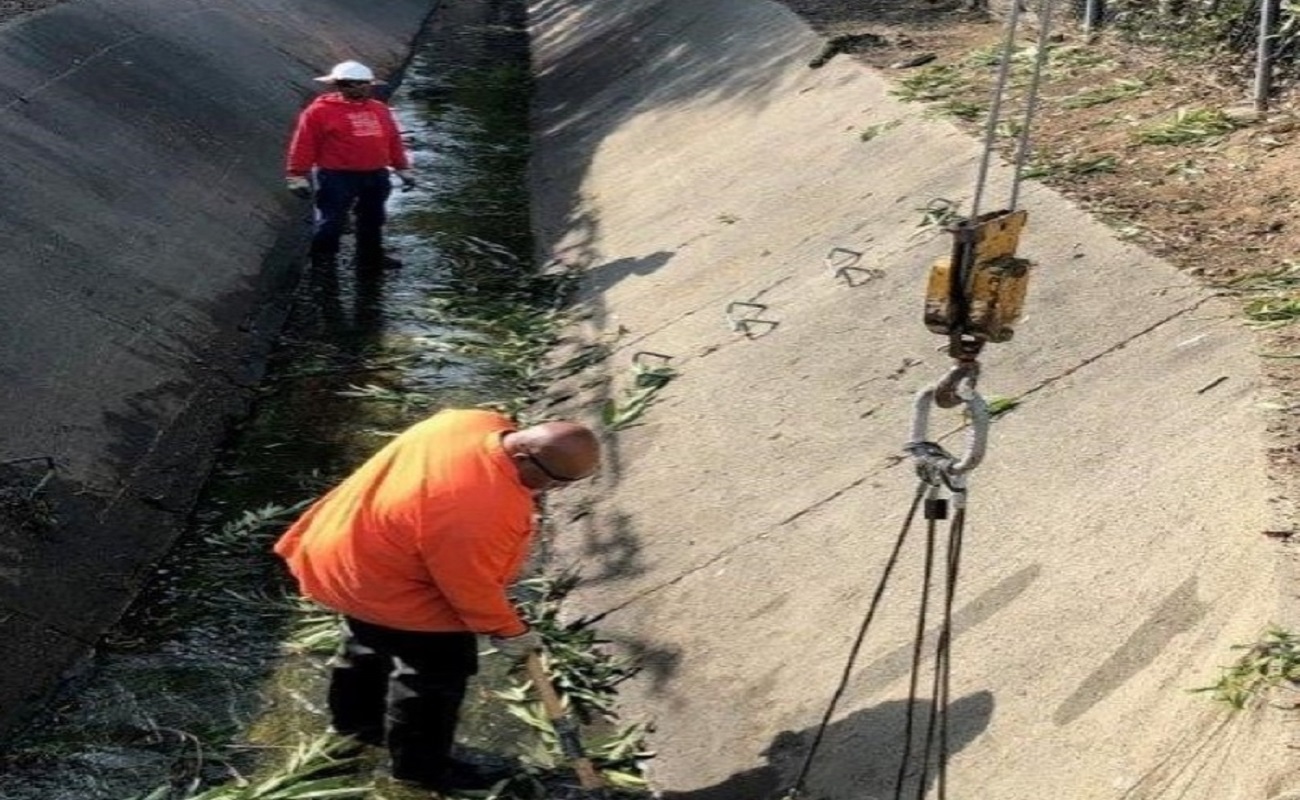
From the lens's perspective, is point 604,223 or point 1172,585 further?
point 604,223

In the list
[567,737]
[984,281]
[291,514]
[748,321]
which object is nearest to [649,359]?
[748,321]

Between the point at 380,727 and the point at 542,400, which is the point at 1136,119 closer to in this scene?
the point at 542,400

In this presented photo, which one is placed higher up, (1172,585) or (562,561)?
(1172,585)

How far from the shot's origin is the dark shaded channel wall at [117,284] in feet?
25.4

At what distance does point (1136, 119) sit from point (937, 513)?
7.84 m

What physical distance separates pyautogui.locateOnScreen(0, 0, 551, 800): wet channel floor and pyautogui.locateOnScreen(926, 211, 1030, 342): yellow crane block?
3.18 m

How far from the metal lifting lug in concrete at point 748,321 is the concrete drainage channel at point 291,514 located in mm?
1638

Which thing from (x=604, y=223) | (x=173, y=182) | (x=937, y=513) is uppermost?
(x=937, y=513)

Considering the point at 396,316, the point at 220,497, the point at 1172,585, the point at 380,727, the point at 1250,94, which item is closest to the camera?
the point at 1172,585

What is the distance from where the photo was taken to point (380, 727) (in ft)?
21.7

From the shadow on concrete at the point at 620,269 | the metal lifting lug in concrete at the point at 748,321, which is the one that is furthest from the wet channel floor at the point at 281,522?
the metal lifting lug in concrete at the point at 748,321

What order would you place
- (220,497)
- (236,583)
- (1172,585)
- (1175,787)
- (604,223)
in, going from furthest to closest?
1. (604,223)
2. (220,497)
3. (236,583)
4. (1172,585)
5. (1175,787)

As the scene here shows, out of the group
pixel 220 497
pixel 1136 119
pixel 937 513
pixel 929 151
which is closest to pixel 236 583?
pixel 220 497

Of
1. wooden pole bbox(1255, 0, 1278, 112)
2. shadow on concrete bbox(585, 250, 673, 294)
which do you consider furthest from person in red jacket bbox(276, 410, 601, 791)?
wooden pole bbox(1255, 0, 1278, 112)
